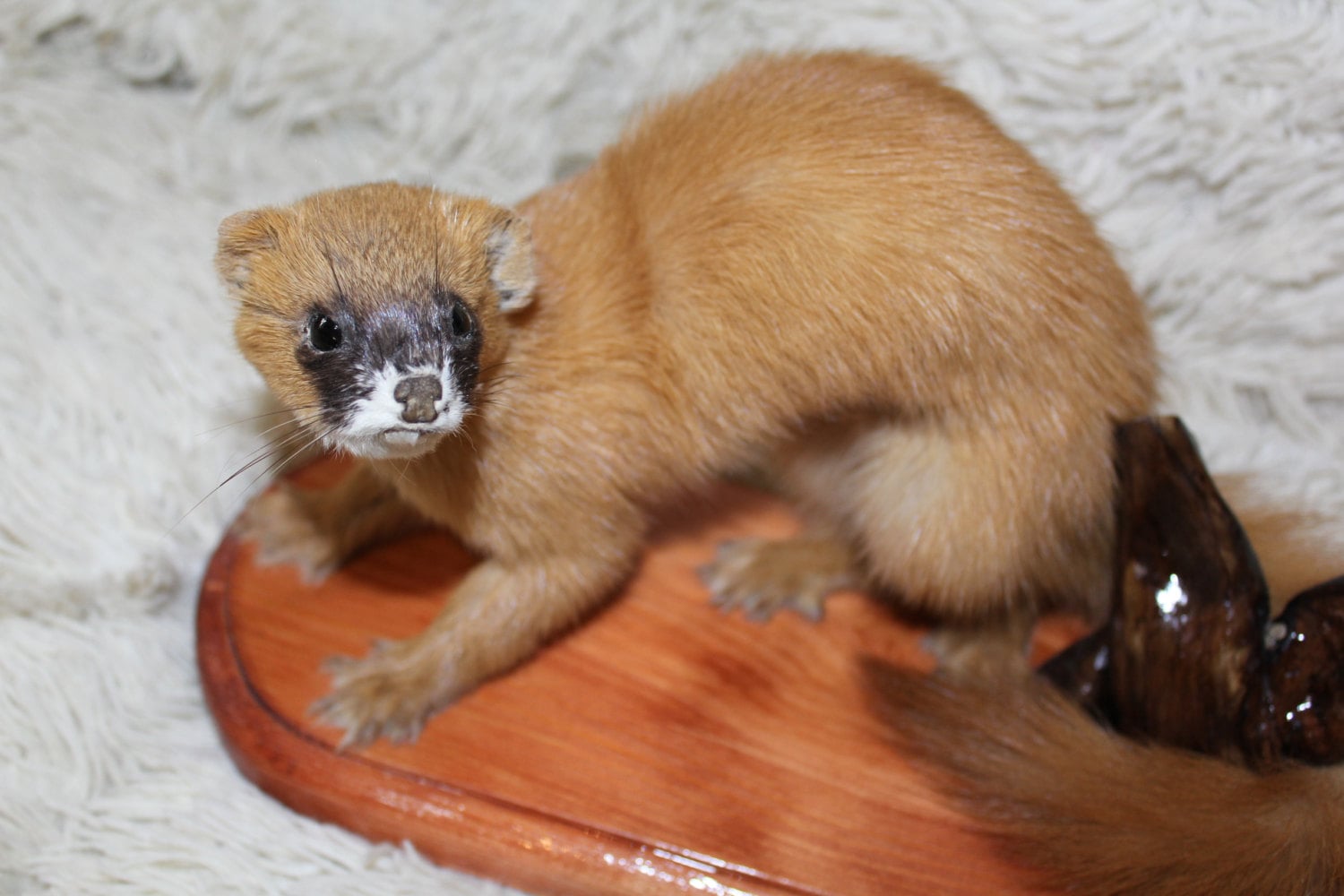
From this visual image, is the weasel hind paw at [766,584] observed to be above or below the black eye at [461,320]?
below

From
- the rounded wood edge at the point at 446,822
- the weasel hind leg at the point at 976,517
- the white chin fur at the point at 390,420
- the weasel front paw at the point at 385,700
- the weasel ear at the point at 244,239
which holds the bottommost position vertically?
the rounded wood edge at the point at 446,822

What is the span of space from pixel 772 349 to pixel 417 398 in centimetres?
36

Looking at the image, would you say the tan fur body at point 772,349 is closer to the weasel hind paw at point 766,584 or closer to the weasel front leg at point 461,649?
the weasel front leg at point 461,649

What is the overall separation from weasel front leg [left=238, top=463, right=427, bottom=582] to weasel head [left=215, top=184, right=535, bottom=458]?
0.37 metres

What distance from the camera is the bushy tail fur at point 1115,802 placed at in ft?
3.27

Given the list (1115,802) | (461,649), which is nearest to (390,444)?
(461,649)

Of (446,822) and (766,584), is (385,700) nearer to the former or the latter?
(446,822)

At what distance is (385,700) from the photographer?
3.90 feet

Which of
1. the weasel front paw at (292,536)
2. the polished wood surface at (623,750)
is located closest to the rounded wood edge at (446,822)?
the polished wood surface at (623,750)

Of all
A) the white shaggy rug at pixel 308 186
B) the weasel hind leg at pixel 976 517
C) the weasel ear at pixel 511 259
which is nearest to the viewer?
the weasel ear at pixel 511 259

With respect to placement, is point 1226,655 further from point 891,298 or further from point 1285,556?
point 891,298

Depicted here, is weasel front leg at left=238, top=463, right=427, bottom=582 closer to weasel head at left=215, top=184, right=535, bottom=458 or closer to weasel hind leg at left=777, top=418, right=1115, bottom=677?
weasel head at left=215, top=184, right=535, bottom=458

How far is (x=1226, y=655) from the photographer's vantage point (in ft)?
3.65

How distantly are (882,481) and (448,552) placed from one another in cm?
53
